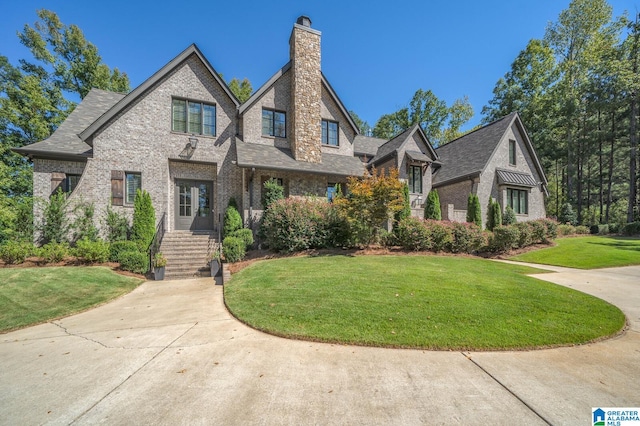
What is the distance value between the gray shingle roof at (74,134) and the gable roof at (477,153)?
72.9 feet

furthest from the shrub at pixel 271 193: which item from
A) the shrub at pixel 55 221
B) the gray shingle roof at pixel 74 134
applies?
the shrub at pixel 55 221

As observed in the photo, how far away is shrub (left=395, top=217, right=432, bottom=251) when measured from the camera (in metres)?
11.6

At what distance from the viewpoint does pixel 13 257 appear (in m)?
9.05

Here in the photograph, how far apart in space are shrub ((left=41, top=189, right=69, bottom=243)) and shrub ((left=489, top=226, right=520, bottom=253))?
19.7m

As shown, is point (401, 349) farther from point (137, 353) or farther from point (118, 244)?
point (118, 244)

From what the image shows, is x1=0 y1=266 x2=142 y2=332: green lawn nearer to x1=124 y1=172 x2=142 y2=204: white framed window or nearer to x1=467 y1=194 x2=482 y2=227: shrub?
x1=124 y1=172 x2=142 y2=204: white framed window

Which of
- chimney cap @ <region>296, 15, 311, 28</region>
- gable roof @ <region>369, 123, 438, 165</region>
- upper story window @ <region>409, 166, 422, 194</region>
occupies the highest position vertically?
chimney cap @ <region>296, 15, 311, 28</region>

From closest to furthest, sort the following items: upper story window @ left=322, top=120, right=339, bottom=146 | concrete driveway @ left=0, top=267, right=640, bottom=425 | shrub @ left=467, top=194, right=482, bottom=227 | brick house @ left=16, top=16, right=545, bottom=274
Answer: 1. concrete driveway @ left=0, top=267, right=640, bottom=425
2. brick house @ left=16, top=16, right=545, bottom=274
3. upper story window @ left=322, top=120, right=339, bottom=146
4. shrub @ left=467, top=194, right=482, bottom=227

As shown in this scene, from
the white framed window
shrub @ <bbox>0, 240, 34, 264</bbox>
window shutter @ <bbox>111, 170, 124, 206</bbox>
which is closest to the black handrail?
the white framed window

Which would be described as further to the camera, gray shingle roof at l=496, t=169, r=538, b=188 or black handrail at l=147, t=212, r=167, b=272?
gray shingle roof at l=496, t=169, r=538, b=188

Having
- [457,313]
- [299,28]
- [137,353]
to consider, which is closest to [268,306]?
[137,353]

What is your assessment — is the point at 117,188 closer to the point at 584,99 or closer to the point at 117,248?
the point at 117,248

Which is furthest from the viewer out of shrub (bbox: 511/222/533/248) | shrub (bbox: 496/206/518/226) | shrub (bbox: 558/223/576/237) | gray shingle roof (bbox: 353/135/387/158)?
shrub (bbox: 558/223/576/237)

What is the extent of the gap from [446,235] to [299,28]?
44.5ft
